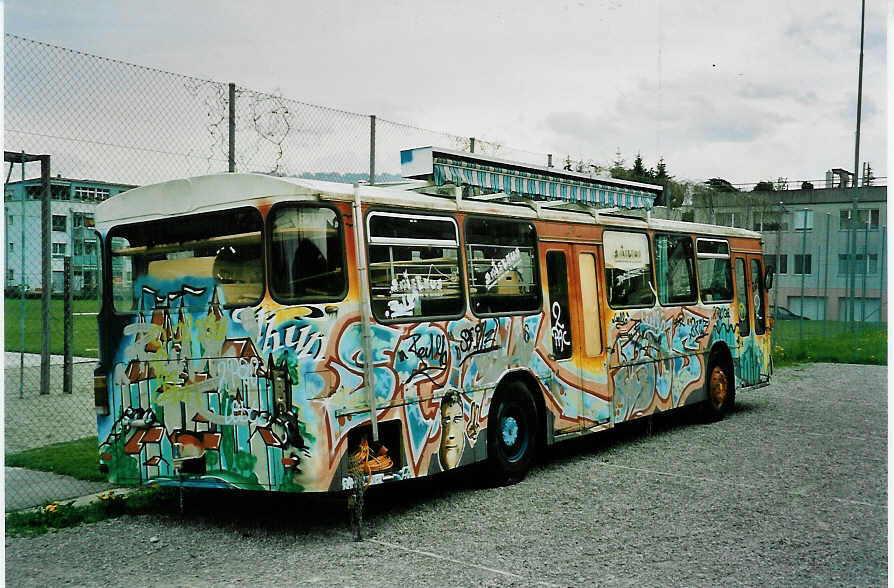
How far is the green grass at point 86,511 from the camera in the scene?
23.8 feet

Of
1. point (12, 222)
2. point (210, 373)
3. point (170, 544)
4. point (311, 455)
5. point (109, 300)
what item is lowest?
point (170, 544)

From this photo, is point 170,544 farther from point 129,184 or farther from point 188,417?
point 129,184

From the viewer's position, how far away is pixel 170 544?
6.87 metres

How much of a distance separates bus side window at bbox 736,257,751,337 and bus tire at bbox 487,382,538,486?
5.79m

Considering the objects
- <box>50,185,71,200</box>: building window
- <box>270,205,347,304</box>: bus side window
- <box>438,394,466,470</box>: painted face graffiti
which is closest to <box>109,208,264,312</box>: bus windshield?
<box>270,205,347,304</box>: bus side window

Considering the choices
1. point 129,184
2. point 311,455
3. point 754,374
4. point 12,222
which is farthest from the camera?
point 754,374

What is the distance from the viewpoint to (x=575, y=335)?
976 centimetres

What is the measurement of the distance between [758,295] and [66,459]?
33.1 feet

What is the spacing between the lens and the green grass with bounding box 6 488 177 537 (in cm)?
725

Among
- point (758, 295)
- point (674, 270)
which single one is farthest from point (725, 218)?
point (674, 270)

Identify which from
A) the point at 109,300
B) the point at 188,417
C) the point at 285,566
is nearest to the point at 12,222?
the point at 109,300

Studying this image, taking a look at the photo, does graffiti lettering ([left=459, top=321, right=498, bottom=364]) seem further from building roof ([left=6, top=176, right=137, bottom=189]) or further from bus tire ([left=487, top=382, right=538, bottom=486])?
building roof ([left=6, top=176, right=137, bottom=189])

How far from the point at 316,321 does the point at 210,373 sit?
0.97 metres

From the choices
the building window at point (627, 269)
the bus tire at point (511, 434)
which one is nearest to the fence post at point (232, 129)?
the bus tire at point (511, 434)
